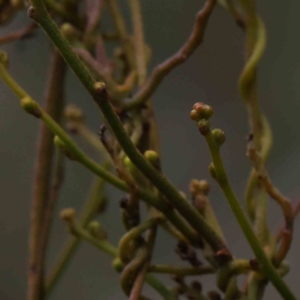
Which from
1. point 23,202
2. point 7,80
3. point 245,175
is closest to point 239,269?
point 7,80

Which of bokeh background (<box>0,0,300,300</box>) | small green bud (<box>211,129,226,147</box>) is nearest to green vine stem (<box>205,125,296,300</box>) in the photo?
small green bud (<box>211,129,226,147</box>)

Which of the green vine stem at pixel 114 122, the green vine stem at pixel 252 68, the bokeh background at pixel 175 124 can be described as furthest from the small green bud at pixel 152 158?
the bokeh background at pixel 175 124

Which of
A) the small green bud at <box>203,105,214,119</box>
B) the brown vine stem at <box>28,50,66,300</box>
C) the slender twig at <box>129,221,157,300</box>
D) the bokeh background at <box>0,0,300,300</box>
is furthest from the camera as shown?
the bokeh background at <box>0,0,300,300</box>

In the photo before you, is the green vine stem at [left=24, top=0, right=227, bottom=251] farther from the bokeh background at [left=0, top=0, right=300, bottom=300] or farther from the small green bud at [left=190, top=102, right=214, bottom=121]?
the bokeh background at [left=0, top=0, right=300, bottom=300]

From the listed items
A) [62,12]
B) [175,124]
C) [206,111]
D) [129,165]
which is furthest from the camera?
[175,124]

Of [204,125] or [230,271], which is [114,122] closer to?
[204,125]

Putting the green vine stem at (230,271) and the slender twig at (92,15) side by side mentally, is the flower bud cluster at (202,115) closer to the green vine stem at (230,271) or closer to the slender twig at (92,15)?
the green vine stem at (230,271)

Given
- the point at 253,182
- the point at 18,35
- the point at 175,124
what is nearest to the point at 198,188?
the point at 253,182
